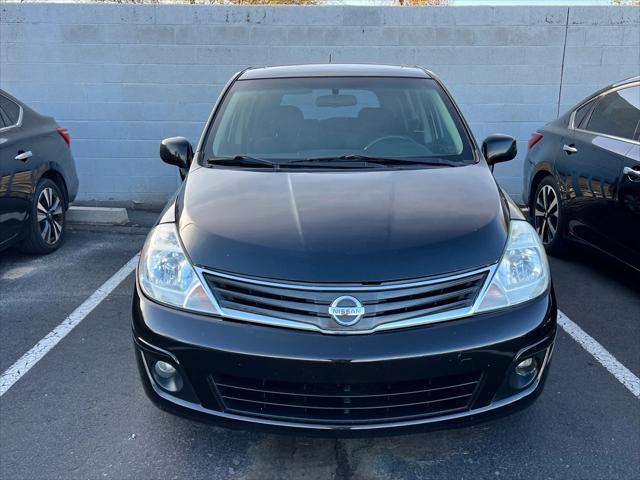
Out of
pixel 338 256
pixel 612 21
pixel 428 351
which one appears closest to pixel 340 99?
pixel 338 256

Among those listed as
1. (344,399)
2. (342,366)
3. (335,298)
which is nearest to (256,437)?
(344,399)

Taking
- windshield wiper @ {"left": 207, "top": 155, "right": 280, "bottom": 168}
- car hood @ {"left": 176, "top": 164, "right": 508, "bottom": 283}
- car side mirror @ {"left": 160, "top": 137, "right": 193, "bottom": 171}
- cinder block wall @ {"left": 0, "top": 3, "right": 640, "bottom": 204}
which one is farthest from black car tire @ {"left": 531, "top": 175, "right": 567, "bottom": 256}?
car side mirror @ {"left": 160, "top": 137, "right": 193, "bottom": 171}

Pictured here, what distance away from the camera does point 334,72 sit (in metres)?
3.95

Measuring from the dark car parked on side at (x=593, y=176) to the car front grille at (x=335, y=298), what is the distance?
→ 2326mm

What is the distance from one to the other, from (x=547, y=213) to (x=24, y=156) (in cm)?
441

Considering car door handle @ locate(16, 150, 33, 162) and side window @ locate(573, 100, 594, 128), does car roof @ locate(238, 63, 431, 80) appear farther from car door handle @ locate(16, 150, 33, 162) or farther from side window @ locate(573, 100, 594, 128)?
car door handle @ locate(16, 150, 33, 162)

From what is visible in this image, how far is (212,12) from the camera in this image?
22.5 feet

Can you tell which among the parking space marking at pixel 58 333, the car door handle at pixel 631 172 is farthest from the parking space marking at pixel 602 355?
the parking space marking at pixel 58 333

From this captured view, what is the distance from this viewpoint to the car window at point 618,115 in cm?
434

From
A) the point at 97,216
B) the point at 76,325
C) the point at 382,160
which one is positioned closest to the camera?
the point at 382,160

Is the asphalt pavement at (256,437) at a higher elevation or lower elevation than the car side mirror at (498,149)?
lower

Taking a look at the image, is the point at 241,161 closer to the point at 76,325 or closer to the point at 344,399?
the point at 344,399

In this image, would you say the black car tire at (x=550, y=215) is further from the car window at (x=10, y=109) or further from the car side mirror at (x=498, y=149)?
the car window at (x=10, y=109)

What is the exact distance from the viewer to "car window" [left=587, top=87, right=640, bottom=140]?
434cm
